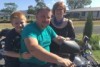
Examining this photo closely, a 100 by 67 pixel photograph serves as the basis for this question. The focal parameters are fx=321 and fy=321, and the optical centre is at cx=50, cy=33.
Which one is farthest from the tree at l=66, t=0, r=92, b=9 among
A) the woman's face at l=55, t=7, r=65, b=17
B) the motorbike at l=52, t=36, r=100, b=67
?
the motorbike at l=52, t=36, r=100, b=67

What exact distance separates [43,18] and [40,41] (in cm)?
27

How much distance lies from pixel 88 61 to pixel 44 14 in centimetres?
189

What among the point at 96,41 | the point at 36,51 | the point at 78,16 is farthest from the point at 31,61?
the point at 78,16

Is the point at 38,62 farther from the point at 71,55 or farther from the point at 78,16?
the point at 78,16

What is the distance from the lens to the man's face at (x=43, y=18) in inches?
123

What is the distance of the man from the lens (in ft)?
9.12

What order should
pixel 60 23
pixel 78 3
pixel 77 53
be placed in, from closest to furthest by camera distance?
pixel 77 53, pixel 60 23, pixel 78 3

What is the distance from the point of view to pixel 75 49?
9.52 feet

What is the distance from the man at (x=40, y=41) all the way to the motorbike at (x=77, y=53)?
14 cm

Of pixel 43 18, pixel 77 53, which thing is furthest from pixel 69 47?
pixel 43 18

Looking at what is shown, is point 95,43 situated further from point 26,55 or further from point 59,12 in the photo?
point 26,55

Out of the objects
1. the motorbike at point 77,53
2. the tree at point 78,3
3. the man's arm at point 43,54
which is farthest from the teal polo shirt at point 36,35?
the tree at point 78,3

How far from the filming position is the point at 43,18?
313 cm

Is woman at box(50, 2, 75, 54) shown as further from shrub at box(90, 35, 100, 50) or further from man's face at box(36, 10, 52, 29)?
shrub at box(90, 35, 100, 50)
